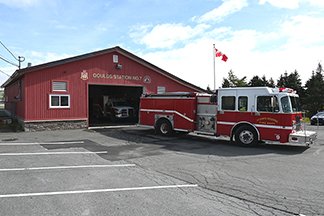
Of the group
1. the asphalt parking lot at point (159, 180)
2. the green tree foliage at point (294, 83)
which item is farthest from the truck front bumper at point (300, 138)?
the green tree foliage at point (294, 83)

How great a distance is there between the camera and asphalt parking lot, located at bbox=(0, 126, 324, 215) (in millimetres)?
5339

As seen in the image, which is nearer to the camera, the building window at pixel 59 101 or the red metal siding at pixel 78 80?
the red metal siding at pixel 78 80

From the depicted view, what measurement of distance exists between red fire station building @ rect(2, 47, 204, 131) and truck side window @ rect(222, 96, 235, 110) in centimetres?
978

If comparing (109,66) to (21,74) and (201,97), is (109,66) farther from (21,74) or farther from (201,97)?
(201,97)

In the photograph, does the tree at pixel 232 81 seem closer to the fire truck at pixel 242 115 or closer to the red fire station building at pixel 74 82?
the red fire station building at pixel 74 82

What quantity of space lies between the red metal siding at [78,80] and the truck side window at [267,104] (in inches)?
450

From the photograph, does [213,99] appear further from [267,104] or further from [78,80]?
[78,80]

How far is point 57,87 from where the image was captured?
18844 millimetres

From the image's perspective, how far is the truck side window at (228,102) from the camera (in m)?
13.5

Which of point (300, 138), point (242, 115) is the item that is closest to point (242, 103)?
point (242, 115)

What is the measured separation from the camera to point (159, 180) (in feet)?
23.9

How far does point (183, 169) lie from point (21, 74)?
1385cm

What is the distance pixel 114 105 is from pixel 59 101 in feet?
25.6

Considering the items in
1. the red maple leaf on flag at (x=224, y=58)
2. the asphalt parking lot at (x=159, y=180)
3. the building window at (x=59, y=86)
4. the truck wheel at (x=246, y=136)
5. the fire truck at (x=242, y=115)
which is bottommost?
the asphalt parking lot at (x=159, y=180)
